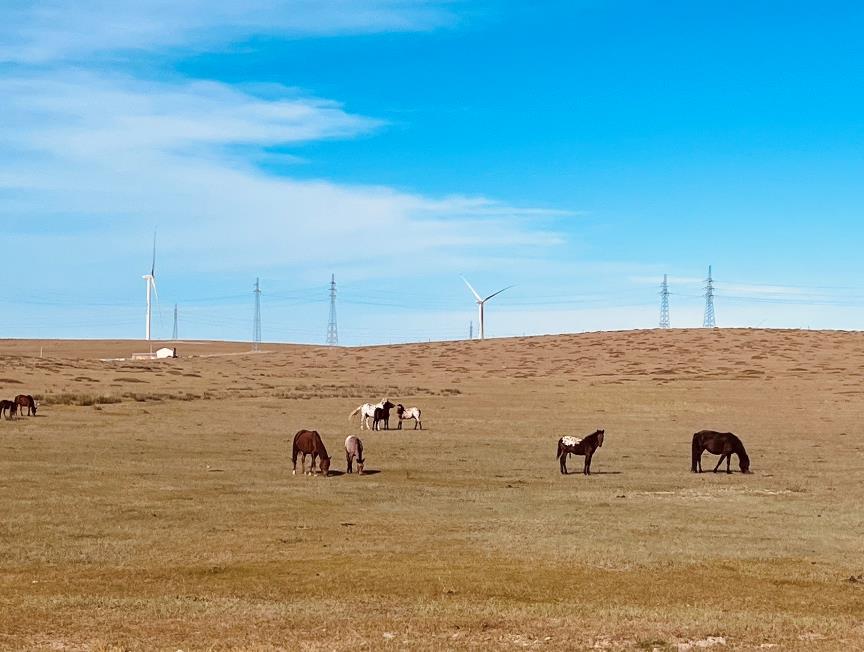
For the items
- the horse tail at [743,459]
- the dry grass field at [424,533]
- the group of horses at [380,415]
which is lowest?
the dry grass field at [424,533]

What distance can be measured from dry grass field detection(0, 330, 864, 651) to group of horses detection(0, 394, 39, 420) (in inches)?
50.8

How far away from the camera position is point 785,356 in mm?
104812

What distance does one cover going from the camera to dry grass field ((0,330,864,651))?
13.9 meters

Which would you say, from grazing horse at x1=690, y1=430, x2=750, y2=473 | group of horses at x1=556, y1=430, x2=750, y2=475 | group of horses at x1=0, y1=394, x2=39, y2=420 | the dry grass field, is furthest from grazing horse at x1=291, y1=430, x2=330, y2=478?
group of horses at x1=0, y1=394, x2=39, y2=420

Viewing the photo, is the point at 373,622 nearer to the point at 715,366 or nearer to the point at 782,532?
the point at 782,532

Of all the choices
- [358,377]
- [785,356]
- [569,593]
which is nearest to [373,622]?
[569,593]

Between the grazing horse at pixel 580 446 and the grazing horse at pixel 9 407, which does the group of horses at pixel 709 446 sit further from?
the grazing horse at pixel 9 407

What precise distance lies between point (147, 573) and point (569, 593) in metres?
6.82

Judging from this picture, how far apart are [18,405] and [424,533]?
111 feet

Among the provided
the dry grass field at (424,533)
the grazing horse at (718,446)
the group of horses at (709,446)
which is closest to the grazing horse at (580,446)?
the group of horses at (709,446)

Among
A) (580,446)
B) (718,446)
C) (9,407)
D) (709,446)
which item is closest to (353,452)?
(580,446)

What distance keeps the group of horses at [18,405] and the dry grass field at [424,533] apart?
129cm

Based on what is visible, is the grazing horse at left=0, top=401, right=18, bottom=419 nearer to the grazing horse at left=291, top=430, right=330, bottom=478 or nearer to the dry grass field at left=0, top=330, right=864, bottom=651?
the dry grass field at left=0, top=330, right=864, bottom=651

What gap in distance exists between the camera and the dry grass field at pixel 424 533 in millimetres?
13906
